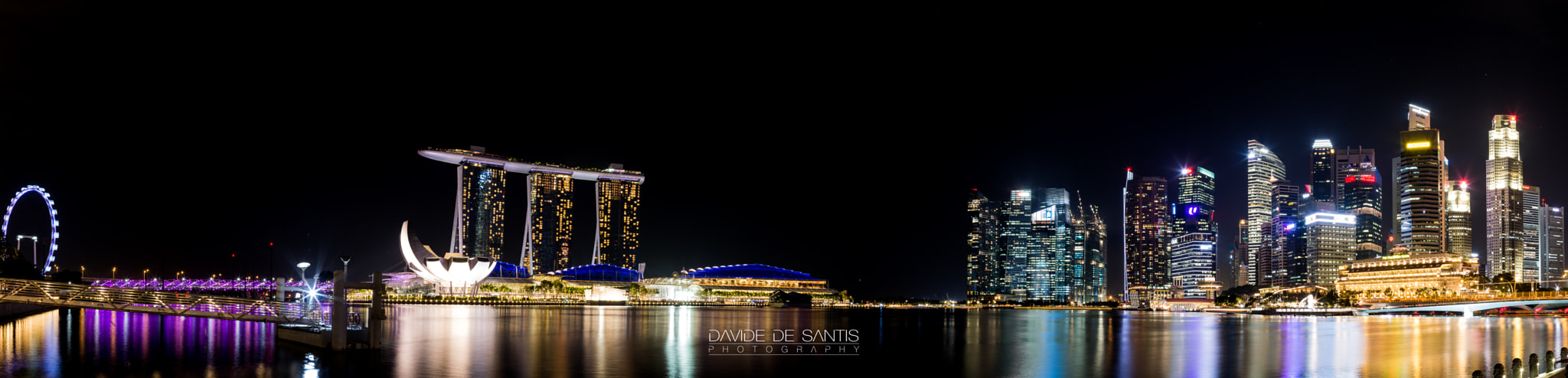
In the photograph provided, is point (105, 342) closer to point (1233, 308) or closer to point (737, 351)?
point (737, 351)

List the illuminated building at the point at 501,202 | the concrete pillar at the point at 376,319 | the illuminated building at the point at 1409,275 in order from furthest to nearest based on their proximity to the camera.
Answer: the illuminated building at the point at 501,202, the illuminated building at the point at 1409,275, the concrete pillar at the point at 376,319

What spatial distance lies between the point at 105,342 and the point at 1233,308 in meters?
186

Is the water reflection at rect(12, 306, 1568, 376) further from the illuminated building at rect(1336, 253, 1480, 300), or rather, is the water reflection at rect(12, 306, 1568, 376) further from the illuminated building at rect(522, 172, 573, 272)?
the illuminated building at rect(522, 172, 573, 272)

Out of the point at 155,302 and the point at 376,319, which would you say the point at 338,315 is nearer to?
the point at 376,319

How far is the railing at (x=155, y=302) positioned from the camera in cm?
3008

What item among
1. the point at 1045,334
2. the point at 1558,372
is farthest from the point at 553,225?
the point at 1558,372

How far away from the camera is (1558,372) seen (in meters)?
21.7

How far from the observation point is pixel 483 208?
17688 cm

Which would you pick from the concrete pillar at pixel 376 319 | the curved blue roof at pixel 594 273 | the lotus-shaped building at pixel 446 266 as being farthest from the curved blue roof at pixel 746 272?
the concrete pillar at pixel 376 319

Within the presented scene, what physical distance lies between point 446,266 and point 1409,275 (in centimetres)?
15124

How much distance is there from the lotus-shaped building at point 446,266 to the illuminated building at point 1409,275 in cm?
13885

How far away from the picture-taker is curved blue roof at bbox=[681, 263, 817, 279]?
18988cm

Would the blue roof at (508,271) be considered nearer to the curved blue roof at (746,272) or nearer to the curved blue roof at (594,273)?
the curved blue roof at (594,273)

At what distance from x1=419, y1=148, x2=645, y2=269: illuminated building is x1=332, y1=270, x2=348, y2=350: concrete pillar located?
433 feet
